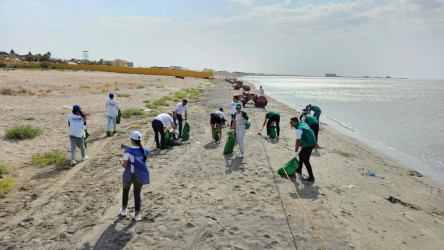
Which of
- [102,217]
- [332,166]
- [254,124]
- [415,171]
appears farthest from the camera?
[254,124]

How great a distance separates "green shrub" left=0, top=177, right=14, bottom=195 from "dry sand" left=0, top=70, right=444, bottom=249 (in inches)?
4.9

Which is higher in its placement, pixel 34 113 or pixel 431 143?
pixel 34 113

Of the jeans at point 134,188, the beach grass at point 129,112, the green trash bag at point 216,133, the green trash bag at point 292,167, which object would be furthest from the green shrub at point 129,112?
the jeans at point 134,188

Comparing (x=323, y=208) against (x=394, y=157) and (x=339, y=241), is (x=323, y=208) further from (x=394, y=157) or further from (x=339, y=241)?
(x=394, y=157)

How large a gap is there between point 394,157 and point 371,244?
34.4 feet

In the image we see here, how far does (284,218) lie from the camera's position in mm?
6020

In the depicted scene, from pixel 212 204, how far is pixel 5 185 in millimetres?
4790

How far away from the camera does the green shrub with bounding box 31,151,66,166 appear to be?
8.62 metres

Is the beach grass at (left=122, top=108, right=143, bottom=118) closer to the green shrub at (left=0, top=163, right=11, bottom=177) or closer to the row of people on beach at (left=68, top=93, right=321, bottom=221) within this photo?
the row of people on beach at (left=68, top=93, right=321, bottom=221)

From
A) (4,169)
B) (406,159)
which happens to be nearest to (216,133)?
(4,169)

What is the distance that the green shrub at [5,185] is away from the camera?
6680 mm

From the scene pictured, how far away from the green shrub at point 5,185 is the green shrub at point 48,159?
1.40m

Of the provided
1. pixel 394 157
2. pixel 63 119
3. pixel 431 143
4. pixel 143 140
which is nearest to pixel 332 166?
pixel 394 157

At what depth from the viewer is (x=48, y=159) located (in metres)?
8.77
